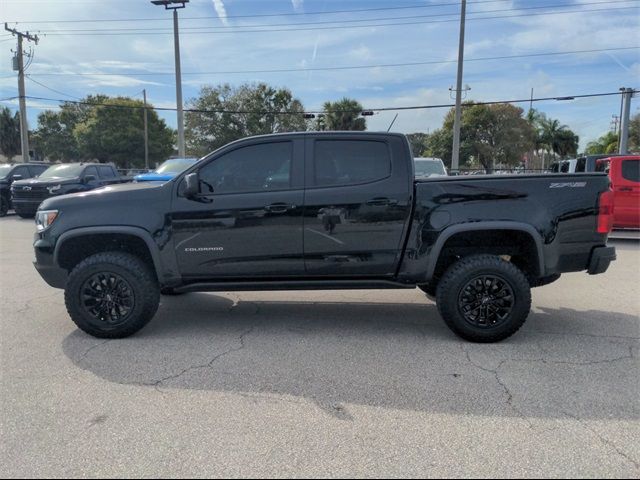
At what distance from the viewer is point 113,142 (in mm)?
52969

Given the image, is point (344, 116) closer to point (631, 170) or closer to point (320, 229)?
point (631, 170)

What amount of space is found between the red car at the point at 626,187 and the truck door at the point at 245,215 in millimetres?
8864

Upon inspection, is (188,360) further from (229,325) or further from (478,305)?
(478,305)

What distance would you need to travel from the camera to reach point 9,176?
16.3 m

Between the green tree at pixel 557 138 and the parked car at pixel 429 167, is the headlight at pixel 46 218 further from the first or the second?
the green tree at pixel 557 138

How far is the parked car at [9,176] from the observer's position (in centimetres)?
1611

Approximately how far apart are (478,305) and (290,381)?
191cm

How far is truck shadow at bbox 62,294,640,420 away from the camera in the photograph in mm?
3463

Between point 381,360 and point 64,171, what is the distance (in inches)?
574

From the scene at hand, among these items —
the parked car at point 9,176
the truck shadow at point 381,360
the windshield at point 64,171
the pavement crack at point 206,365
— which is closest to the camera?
the truck shadow at point 381,360

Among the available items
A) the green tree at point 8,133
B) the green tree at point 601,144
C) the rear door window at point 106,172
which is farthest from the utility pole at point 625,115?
the green tree at point 8,133

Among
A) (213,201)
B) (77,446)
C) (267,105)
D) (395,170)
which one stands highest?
(267,105)

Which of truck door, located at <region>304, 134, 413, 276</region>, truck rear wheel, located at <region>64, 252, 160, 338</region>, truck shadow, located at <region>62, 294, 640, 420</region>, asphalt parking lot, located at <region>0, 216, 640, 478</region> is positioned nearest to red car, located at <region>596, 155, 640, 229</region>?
asphalt parking lot, located at <region>0, 216, 640, 478</region>

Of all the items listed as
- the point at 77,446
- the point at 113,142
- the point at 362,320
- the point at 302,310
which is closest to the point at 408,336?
the point at 362,320
